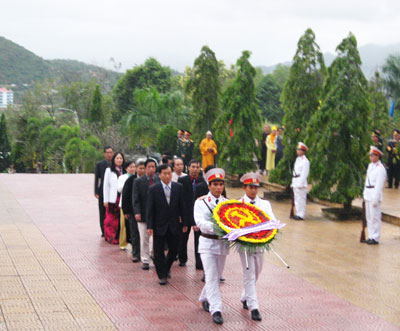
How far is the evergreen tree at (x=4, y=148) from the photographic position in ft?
181

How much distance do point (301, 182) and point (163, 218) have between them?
6789mm

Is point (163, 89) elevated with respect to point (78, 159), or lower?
elevated

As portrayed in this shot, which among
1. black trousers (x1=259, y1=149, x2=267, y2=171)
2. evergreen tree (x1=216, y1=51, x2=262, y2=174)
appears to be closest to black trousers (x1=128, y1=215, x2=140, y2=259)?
evergreen tree (x1=216, y1=51, x2=262, y2=174)

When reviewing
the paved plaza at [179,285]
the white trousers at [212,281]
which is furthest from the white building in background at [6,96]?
the white trousers at [212,281]

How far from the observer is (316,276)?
31.5 ft

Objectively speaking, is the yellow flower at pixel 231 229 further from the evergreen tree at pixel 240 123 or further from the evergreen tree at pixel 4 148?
the evergreen tree at pixel 4 148

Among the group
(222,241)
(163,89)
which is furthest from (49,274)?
(163,89)

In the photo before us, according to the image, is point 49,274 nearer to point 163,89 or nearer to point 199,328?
point 199,328

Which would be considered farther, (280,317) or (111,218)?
(111,218)

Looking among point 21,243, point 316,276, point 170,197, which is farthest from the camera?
point 21,243

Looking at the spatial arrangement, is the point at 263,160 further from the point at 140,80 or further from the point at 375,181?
the point at 140,80

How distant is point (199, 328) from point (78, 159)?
28.1 metres

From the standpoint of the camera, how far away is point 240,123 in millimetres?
19719

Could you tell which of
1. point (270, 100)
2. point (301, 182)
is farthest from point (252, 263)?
point (270, 100)
